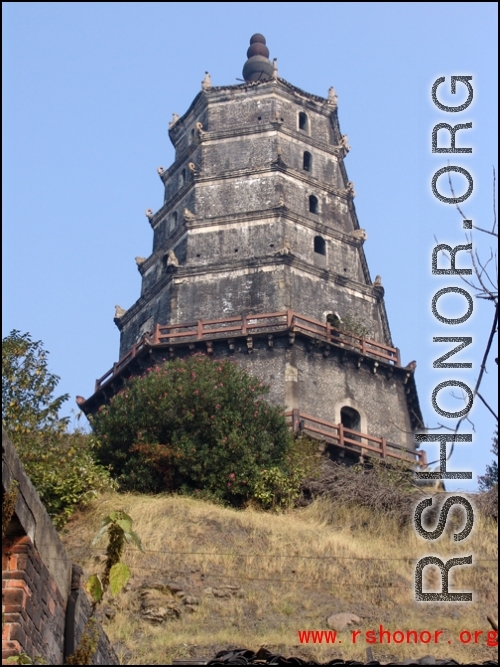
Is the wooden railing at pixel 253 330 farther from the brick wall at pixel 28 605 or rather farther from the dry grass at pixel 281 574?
the brick wall at pixel 28 605

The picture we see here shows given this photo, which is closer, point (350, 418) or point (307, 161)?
point (350, 418)

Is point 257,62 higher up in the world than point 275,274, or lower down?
higher up

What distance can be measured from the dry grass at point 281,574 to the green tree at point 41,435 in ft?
1.61

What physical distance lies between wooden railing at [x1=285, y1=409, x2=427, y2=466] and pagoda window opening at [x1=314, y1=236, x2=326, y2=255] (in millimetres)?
6184

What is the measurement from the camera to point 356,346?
28594mm

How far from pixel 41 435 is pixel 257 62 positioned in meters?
21.1

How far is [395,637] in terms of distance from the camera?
56.7ft

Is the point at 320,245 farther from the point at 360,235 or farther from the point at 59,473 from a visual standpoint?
the point at 59,473

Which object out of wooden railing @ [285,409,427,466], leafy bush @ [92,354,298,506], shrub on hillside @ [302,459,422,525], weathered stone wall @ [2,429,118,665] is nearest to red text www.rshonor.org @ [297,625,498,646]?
shrub on hillside @ [302,459,422,525]

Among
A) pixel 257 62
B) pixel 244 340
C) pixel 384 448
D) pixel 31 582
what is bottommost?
pixel 31 582

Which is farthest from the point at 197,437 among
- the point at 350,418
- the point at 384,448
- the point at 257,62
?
the point at 257,62

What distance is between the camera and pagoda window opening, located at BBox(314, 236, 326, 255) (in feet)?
101

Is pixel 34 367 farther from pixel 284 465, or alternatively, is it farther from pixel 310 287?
pixel 310 287

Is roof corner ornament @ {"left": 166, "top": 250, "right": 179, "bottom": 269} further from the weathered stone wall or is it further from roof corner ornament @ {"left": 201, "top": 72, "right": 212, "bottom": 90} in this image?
the weathered stone wall
